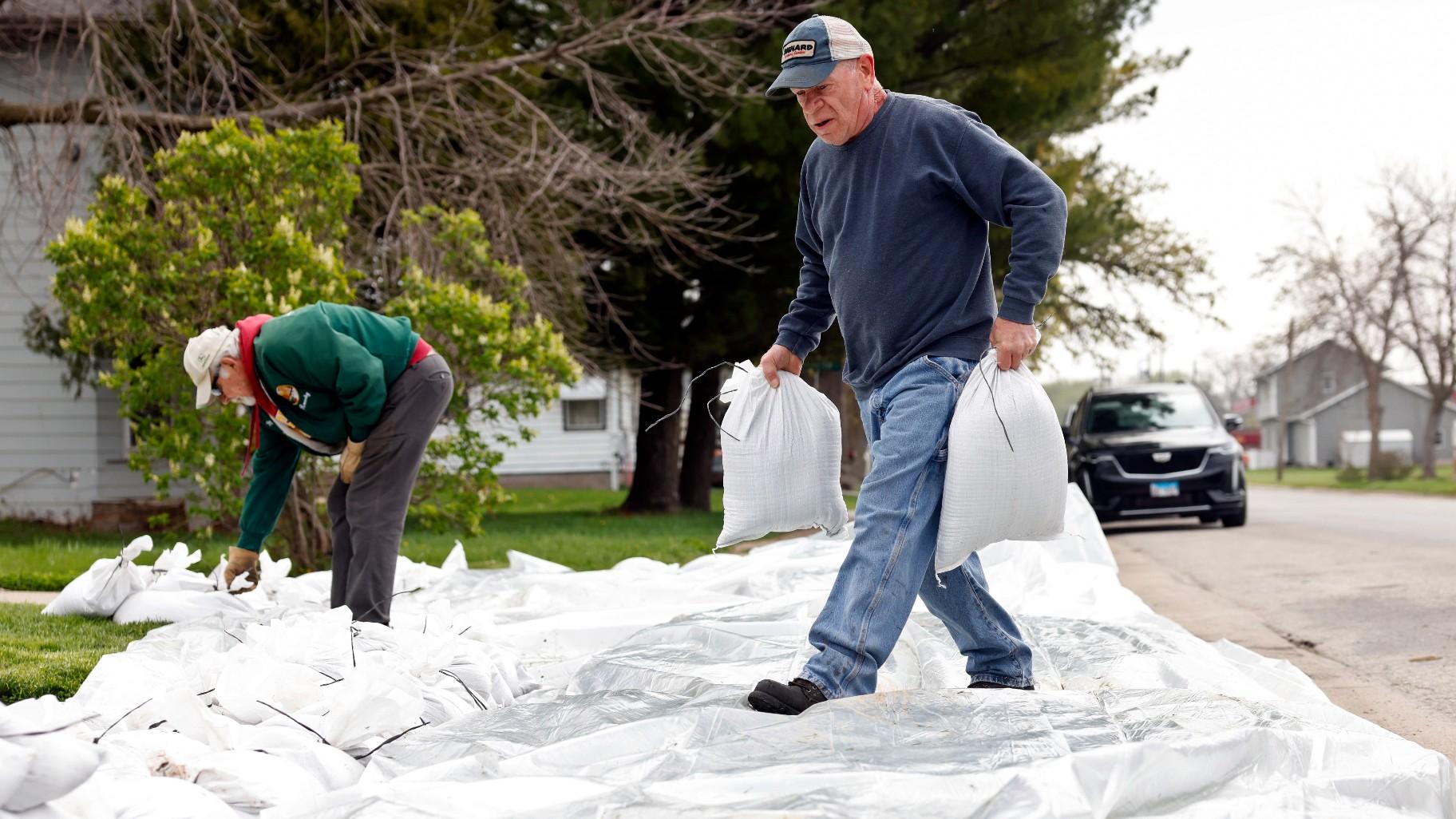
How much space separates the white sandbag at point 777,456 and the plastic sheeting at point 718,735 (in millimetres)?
459

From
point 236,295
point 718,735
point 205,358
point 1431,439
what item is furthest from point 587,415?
point 718,735

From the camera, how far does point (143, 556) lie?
32.4 ft

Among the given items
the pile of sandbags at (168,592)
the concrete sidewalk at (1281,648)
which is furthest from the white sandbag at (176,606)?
the concrete sidewalk at (1281,648)

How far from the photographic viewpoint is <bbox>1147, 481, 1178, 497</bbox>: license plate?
14.7m

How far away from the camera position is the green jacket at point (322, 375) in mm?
5191

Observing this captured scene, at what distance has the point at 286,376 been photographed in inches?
206

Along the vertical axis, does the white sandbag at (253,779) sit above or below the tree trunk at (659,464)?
below

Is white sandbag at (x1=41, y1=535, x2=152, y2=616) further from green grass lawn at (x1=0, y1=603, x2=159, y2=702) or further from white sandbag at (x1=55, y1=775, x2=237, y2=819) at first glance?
white sandbag at (x1=55, y1=775, x2=237, y2=819)

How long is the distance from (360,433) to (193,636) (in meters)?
0.98

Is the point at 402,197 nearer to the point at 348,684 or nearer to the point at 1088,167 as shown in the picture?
the point at 348,684

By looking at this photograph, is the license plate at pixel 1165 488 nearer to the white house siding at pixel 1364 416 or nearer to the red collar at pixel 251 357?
the red collar at pixel 251 357

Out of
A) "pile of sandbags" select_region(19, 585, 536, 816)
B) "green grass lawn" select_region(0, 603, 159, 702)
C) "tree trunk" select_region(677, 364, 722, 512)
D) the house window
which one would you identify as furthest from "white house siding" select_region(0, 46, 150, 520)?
the house window

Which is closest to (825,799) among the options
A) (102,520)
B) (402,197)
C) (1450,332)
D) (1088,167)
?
(402,197)

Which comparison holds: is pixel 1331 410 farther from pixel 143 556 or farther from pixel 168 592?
pixel 168 592
